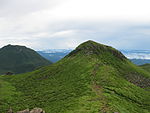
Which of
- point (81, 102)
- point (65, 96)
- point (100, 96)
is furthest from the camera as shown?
point (65, 96)

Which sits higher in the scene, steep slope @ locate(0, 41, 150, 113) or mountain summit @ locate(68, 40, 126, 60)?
mountain summit @ locate(68, 40, 126, 60)

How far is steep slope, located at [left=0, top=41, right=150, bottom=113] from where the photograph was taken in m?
82.6

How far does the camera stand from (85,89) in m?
103

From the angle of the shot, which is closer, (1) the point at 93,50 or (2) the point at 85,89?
(2) the point at 85,89

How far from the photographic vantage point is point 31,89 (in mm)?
131625

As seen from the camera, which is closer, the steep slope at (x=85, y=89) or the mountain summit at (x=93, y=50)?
the steep slope at (x=85, y=89)

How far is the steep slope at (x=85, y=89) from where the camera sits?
271 ft

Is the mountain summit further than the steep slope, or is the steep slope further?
the mountain summit

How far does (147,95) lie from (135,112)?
37.9 metres

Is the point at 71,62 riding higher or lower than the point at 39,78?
higher

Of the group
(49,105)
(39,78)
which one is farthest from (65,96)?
(39,78)

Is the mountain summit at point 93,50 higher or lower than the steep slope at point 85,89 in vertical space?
higher

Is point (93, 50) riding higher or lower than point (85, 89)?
higher

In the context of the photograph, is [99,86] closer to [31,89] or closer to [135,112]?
[135,112]
